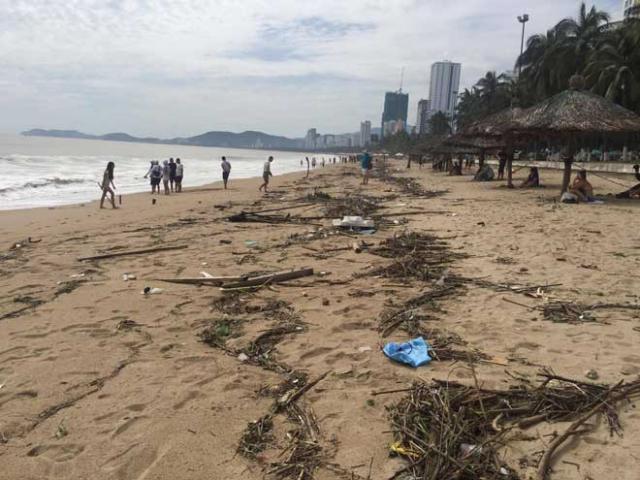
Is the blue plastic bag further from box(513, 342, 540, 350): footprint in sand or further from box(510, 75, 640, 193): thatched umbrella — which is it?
box(510, 75, 640, 193): thatched umbrella

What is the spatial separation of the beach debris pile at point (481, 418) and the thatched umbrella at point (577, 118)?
37.9ft

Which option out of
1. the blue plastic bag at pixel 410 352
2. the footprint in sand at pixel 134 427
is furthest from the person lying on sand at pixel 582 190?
the footprint in sand at pixel 134 427

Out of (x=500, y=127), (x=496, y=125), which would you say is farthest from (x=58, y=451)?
(x=496, y=125)

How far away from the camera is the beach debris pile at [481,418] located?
2432mm

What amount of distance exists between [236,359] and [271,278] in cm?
206

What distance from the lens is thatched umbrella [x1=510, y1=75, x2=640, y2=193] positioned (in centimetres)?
1259

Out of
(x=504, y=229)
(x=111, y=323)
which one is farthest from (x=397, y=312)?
(x=504, y=229)

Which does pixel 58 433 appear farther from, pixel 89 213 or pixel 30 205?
pixel 30 205

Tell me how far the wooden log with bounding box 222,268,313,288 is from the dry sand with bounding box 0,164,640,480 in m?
0.13

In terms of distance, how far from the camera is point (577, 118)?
1288 centimetres

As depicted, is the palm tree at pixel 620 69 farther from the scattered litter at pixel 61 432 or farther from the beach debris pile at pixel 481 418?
the scattered litter at pixel 61 432

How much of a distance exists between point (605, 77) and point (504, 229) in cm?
3102

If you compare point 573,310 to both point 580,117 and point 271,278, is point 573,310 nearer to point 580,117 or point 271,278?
point 271,278

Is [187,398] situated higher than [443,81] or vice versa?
[443,81]
